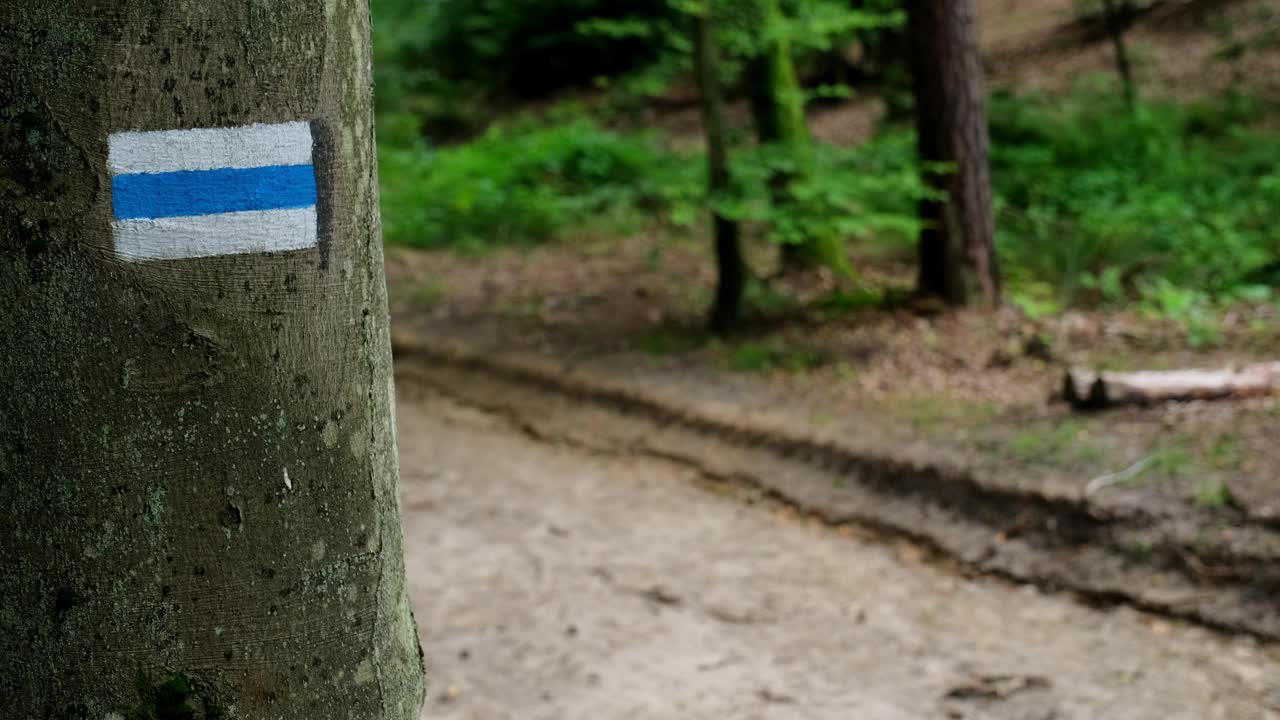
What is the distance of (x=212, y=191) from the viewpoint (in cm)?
146

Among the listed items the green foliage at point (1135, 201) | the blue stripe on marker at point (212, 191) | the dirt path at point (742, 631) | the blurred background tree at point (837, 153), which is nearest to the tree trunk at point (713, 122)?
the blurred background tree at point (837, 153)

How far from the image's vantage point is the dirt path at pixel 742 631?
12.6 feet

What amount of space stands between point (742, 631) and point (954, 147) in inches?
163

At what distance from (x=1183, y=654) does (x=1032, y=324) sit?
342 cm

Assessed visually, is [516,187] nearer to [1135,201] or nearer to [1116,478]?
[1135,201]

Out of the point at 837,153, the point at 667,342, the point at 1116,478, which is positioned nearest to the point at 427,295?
the point at 667,342

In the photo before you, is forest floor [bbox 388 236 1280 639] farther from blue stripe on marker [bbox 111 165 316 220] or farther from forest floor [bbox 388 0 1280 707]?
blue stripe on marker [bbox 111 165 316 220]

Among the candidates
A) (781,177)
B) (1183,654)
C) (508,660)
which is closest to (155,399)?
(508,660)

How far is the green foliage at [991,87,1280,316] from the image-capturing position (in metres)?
7.73

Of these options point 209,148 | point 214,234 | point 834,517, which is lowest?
point 834,517

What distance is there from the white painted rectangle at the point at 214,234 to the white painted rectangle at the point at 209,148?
0.21 feet

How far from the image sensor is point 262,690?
153 centimetres

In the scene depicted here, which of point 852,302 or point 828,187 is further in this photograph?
point 852,302

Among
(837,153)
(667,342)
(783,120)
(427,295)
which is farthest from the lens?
(427,295)
